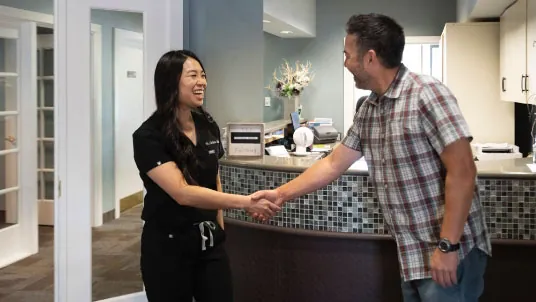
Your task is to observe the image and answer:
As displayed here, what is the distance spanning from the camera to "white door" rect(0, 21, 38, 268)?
464cm

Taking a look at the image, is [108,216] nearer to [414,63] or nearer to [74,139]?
[74,139]

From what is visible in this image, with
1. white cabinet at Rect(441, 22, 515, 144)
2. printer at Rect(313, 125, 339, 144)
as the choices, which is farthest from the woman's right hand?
printer at Rect(313, 125, 339, 144)

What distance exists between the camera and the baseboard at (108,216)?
129 inches

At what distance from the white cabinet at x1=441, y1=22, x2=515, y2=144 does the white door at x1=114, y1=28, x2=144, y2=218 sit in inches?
117

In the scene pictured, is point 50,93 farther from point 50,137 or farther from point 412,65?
point 412,65

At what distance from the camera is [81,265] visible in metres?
2.96

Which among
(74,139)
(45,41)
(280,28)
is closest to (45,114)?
(45,41)

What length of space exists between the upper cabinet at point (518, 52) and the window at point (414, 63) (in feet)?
6.80

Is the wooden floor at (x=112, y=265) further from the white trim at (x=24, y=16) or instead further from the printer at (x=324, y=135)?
the printer at (x=324, y=135)

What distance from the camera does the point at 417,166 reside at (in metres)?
1.62

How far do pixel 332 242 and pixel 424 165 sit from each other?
3.80ft

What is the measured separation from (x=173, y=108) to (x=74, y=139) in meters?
1.12

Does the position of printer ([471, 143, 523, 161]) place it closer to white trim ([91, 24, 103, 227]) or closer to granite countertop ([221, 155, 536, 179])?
granite countertop ([221, 155, 536, 179])

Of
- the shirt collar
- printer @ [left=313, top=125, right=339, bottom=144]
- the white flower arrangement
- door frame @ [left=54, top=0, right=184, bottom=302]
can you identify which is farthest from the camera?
the white flower arrangement
